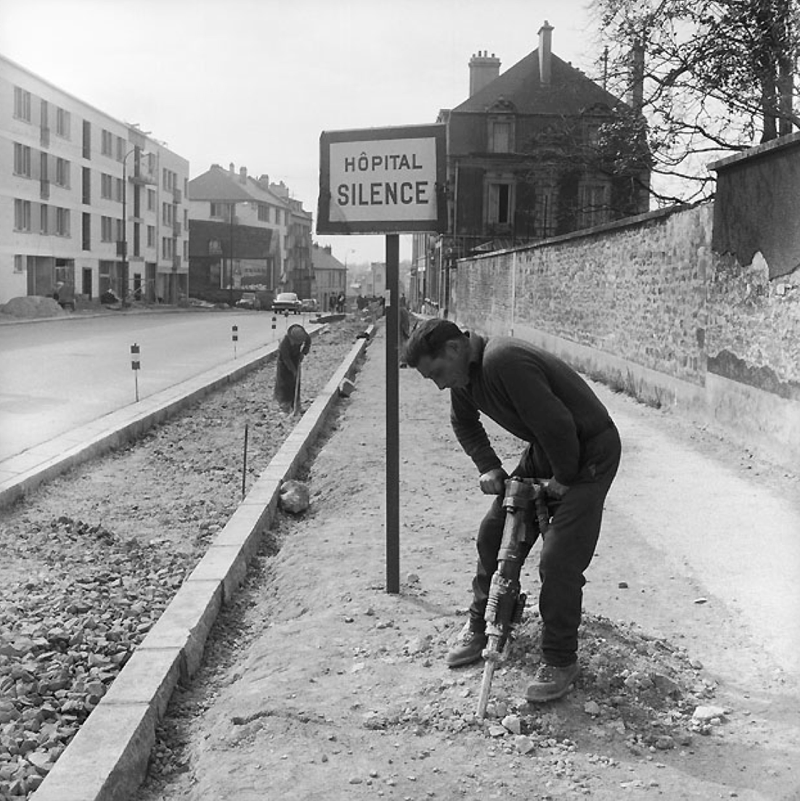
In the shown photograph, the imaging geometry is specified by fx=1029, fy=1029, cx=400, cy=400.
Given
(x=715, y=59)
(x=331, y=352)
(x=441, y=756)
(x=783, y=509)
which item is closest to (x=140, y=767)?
(x=441, y=756)

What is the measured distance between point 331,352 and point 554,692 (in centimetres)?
2394

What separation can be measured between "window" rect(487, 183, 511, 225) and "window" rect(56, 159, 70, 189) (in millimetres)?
23797

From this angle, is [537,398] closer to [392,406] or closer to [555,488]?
[555,488]

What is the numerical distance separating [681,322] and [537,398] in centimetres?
949

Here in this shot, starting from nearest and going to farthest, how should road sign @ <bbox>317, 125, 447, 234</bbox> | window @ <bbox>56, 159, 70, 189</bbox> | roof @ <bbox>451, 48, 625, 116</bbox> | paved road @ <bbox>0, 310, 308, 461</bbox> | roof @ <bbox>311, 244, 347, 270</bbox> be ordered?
road sign @ <bbox>317, 125, 447, 234</bbox> → paved road @ <bbox>0, 310, 308, 461</bbox> → window @ <bbox>56, 159, 70, 189</bbox> → roof @ <bbox>451, 48, 625, 116</bbox> → roof @ <bbox>311, 244, 347, 270</bbox>

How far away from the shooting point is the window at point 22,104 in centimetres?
4947

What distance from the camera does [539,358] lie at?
3.89 m

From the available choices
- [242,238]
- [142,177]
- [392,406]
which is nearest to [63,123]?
[142,177]

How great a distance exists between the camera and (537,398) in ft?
12.4

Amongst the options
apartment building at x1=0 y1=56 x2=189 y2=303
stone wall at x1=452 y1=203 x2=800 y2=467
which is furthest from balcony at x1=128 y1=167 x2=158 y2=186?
stone wall at x1=452 y1=203 x2=800 y2=467

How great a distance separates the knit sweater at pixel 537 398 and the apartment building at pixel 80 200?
1892 inches

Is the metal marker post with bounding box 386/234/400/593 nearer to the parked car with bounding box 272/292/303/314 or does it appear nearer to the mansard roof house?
the mansard roof house

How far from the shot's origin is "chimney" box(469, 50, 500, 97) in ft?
204

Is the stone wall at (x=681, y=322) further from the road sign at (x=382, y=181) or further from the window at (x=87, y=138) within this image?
the window at (x=87, y=138)
